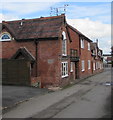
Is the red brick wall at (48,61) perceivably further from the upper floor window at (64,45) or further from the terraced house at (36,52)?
the upper floor window at (64,45)

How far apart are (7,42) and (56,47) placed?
5.64 m

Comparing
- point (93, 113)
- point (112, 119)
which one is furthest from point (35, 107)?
point (112, 119)

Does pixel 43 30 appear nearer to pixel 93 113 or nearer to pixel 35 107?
pixel 35 107

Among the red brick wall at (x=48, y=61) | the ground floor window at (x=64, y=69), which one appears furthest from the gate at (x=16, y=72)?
the ground floor window at (x=64, y=69)

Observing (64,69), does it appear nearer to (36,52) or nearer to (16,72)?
(36,52)

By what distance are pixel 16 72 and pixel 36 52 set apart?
298 cm

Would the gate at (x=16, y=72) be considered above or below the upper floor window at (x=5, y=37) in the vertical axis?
below

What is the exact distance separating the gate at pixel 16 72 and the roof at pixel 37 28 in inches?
125

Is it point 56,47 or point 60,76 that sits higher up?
point 56,47

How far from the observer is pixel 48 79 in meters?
21.6

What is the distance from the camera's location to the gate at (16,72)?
2017 centimetres

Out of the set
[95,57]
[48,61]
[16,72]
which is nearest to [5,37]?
[16,72]

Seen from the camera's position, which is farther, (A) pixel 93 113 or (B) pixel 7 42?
(B) pixel 7 42

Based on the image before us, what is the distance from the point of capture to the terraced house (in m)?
20.6
